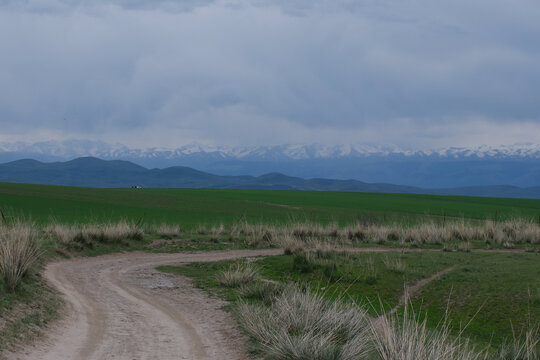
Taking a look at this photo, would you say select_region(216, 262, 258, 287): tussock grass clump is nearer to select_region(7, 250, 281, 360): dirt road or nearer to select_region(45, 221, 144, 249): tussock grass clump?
select_region(7, 250, 281, 360): dirt road

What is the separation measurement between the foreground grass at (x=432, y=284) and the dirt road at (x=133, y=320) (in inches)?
52.4

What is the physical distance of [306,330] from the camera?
9391 mm

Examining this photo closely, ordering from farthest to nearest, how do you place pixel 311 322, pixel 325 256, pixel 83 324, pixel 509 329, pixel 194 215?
pixel 194 215 < pixel 325 256 < pixel 509 329 < pixel 83 324 < pixel 311 322

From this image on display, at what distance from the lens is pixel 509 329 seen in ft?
37.0

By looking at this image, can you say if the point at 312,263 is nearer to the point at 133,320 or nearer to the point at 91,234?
the point at 133,320

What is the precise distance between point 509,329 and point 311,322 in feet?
16.5

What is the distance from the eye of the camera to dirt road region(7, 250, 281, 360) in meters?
8.73

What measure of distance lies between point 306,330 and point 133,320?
3921mm

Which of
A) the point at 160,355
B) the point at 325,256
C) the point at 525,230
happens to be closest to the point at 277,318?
the point at 160,355

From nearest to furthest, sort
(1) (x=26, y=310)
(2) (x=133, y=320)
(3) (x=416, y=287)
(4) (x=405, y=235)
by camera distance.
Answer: (1) (x=26, y=310) < (2) (x=133, y=320) < (3) (x=416, y=287) < (4) (x=405, y=235)

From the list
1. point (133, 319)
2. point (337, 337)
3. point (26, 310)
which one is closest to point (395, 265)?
point (337, 337)

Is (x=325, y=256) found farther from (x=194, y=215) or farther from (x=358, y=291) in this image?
(x=194, y=215)

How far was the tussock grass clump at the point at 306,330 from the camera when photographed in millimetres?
8070

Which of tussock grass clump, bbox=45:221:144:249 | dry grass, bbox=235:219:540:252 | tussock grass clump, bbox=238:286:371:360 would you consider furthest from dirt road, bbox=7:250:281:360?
dry grass, bbox=235:219:540:252
